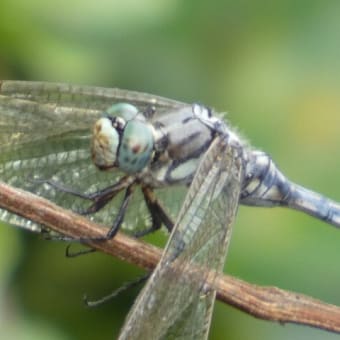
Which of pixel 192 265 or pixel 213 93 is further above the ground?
pixel 213 93

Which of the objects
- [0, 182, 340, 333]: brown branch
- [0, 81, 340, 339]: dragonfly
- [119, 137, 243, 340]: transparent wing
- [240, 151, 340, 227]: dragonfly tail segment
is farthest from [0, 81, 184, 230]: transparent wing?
[0, 182, 340, 333]: brown branch

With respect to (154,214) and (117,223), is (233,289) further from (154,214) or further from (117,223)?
(154,214)

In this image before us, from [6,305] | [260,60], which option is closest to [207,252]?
[6,305]

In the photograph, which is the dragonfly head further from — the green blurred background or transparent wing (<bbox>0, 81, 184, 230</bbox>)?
the green blurred background

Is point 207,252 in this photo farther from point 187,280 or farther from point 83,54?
point 83,54

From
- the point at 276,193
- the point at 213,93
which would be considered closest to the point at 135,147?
the point at 276,193
